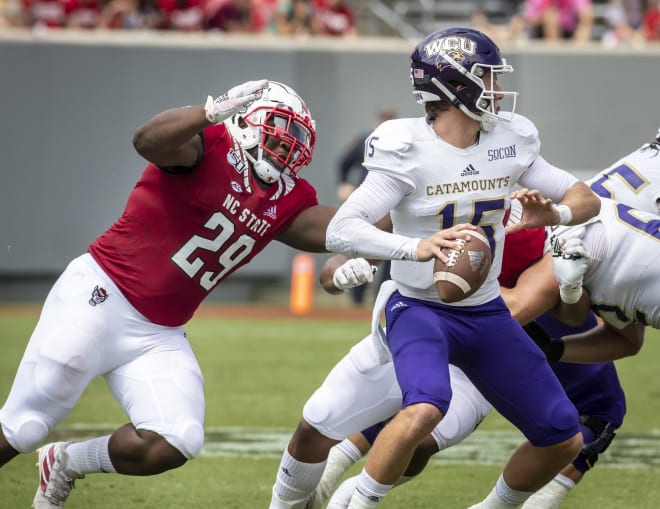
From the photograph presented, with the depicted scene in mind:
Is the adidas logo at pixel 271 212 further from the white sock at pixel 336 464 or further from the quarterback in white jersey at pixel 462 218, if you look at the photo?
the white sock at pixel 336 464

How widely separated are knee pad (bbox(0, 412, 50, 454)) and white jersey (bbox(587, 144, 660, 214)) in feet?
8.21

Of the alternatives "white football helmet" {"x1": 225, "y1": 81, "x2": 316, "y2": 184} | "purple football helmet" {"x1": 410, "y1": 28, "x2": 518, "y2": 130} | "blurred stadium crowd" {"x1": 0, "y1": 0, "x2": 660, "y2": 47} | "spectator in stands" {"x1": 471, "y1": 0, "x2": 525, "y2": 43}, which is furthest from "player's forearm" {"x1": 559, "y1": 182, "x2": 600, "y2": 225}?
"spectator in stands" {"x1": 471, "y1": 0, "x2": 525, "y2": 43}

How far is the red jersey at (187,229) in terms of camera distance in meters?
4.32

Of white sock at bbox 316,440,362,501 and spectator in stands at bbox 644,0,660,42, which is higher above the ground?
white sock at bbox 316,440,362,501

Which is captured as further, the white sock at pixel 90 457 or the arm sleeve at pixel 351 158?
the arm sleeve at pixel 351 158

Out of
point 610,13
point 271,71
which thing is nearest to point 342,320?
point 271,71

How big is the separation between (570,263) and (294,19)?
10.9 metres

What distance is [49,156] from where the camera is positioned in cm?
1407

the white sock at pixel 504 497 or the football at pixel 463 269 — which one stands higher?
the football at pixel 463 269

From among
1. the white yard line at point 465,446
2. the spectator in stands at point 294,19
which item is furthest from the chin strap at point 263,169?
the spectator in stands at point 294,19

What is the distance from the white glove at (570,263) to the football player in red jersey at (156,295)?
106 cm

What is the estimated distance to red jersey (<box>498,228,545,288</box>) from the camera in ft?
16.1

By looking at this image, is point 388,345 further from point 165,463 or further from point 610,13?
point 610,13

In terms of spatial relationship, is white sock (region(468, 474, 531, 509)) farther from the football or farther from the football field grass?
the football
